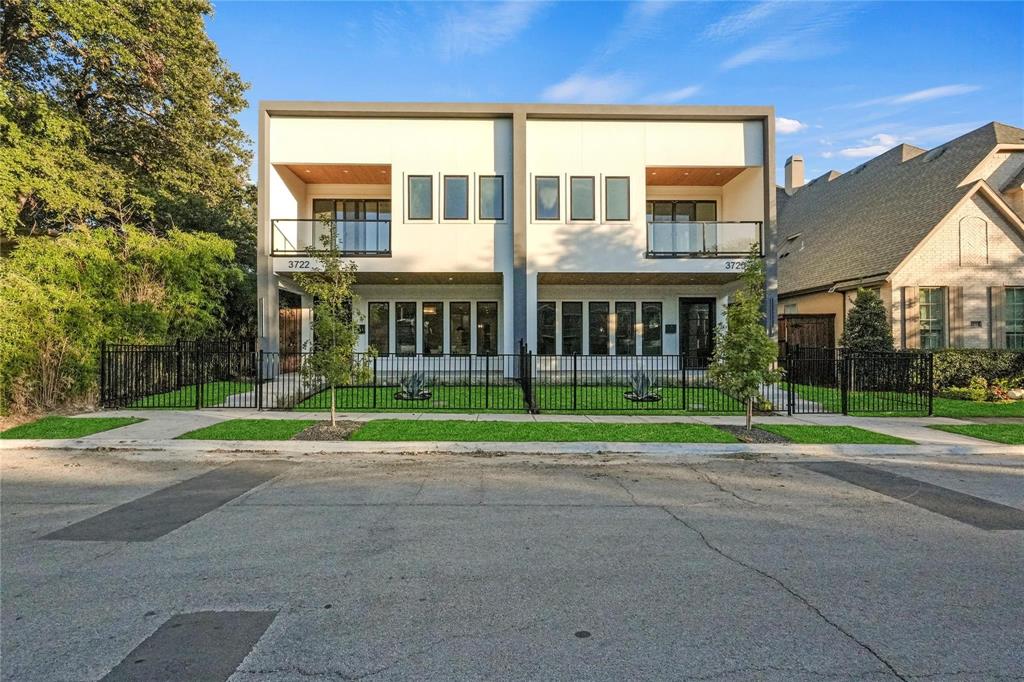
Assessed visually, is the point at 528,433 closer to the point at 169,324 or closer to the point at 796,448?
the point at 796,448

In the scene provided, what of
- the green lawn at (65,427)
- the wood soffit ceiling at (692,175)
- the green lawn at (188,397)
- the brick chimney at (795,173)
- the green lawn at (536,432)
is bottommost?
the green lawn at (536,432)

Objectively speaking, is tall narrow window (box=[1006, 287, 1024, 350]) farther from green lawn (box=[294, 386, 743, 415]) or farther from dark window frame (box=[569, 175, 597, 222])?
dark window frame (box=[569, 175, 597, 222])

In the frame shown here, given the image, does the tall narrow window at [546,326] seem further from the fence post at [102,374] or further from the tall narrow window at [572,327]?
the fence post at [102,374]

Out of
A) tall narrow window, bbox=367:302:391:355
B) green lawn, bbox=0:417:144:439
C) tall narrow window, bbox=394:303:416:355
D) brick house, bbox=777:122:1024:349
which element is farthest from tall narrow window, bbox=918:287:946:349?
green lawn, bbox=0:417:144:439

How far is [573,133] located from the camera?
737 inches

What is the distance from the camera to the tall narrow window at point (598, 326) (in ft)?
68.8

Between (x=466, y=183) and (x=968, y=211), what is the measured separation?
1745 cm

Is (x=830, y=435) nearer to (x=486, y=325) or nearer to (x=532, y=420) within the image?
(x=532, y=420)

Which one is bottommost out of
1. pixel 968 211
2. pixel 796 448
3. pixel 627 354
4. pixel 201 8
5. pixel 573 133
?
pixel 796 448

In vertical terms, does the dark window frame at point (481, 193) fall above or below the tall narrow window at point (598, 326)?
above

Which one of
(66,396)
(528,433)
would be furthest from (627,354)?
(66,396)

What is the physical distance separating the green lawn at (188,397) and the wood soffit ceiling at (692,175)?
1515 cm

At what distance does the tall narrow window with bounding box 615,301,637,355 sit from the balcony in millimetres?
3178

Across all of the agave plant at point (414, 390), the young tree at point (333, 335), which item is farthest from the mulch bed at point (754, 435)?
the agave plant at point (414, 390)
